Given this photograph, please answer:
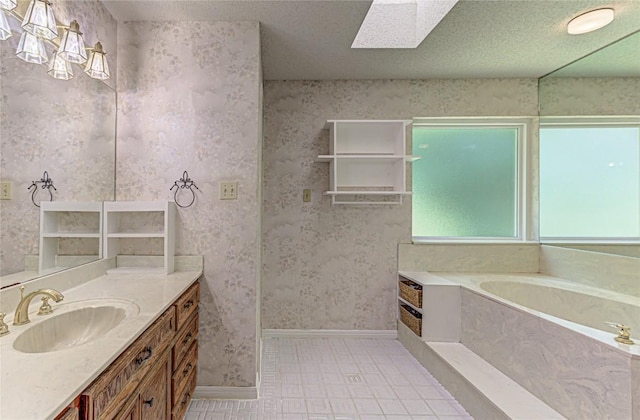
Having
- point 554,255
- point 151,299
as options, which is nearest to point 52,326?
point 151,299

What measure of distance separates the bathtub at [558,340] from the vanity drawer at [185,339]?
1.83m

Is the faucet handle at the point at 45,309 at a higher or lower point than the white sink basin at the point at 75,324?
higher

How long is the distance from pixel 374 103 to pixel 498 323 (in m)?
2.02

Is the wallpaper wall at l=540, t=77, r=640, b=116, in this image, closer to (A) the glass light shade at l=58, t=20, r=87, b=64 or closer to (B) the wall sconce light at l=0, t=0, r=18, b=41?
(A) the glass light shade at l=58, t=20, r=87, b=64

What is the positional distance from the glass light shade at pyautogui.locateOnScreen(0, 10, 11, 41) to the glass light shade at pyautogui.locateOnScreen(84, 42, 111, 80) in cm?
48

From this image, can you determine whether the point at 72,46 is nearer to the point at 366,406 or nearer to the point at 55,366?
the point at 55,366

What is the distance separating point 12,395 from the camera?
2.34 feet

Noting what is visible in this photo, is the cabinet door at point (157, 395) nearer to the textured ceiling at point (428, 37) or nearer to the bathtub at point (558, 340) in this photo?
the bathtub at point (558, 340)

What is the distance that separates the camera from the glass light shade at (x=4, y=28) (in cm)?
117

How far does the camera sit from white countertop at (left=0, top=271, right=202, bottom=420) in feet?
2.25

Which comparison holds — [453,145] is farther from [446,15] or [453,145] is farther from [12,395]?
[12,395]

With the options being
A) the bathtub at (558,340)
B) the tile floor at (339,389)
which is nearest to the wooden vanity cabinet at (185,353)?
the tile floor at (339,389)

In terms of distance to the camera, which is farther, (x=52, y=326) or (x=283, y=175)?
(x=283, y=175)

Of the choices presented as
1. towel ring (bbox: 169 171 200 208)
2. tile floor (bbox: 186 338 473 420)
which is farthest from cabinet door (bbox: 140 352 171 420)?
towel ring (bbox: 169 171 200 208)
